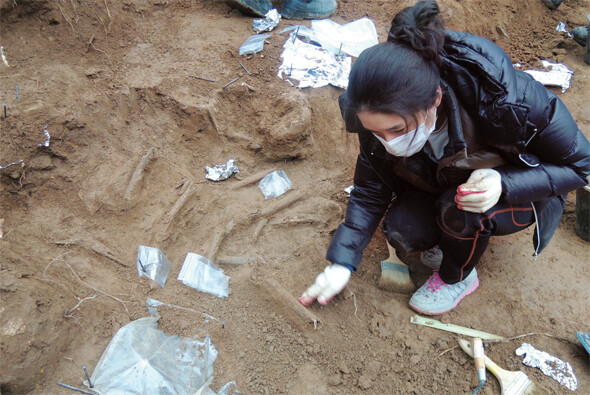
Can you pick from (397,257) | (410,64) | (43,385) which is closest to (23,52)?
(43,385)

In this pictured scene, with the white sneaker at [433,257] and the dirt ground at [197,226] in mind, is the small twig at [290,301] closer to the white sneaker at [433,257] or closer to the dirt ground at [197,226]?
the dirt ground at [197,226]

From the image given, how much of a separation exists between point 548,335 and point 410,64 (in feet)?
5.08

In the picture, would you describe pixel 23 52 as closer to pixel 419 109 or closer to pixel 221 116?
pixel 221 116

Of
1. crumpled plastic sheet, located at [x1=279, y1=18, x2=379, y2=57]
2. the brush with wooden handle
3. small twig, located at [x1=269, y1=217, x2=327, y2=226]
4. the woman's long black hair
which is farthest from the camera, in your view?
crumpled plastic sheet, located at [x1=279, y1=18, x2=379, y2=57]

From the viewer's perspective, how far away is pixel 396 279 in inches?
84.3

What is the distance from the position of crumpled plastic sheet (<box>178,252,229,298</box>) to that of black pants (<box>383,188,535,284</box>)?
36.6 inches

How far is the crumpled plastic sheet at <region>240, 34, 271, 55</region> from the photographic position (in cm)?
310

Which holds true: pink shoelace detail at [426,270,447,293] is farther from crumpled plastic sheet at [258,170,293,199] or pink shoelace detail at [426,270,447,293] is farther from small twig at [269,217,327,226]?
crumpled plastic sheet at [258,170,293,199]

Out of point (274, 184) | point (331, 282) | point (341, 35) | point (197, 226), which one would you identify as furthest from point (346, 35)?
point (331, 282)

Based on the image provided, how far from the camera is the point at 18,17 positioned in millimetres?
2580

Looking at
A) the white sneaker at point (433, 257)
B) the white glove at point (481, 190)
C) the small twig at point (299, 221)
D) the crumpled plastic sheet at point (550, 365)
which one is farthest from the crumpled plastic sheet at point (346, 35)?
the crumpled plastic sheet at point (550, 365)

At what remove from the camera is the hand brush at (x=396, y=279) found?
7.00 feet

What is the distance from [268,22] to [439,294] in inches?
106

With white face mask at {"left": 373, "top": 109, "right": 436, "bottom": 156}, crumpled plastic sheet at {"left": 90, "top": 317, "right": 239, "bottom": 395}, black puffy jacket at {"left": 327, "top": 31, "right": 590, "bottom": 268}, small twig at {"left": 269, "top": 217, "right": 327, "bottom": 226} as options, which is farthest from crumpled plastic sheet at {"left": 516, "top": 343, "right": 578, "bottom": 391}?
crumpled plastic sheet at {"left": 90, "top": 317, "right": 239, "bottom": 395}
